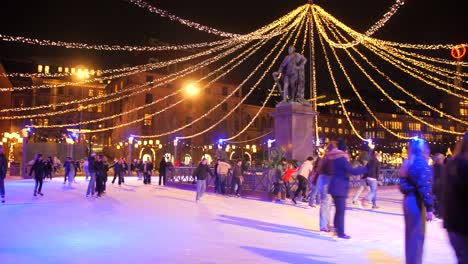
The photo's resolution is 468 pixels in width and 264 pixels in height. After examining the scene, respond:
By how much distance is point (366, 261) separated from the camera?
260 inches

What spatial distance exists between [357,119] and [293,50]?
7010 cm

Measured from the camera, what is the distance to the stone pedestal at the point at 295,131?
18562 mm

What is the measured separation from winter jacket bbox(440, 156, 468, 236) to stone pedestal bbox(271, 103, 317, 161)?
46.7ft

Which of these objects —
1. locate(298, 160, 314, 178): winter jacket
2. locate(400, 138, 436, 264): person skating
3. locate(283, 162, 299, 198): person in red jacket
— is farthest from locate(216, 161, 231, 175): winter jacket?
locate(400, 138, 436, 264): person skating

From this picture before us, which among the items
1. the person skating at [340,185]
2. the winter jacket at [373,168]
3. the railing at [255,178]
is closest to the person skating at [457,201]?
the person skating at [340,185]

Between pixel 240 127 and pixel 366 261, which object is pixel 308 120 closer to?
pixel 366 261

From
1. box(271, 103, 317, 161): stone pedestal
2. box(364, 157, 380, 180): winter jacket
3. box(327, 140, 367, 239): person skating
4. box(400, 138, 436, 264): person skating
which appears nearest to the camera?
box(400, 138, 436, 264): person skating

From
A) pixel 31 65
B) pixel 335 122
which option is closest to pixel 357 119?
pixel 335 122

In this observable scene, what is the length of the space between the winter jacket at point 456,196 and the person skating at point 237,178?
1472 centimetres

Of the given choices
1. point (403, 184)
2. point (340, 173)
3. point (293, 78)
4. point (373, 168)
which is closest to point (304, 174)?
point (373, 168)

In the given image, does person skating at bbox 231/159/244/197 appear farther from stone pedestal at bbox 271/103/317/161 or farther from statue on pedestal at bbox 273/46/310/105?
statue on pedestal at bbox 273/46/310/105

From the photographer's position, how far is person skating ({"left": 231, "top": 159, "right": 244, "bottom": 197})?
18.8 metres

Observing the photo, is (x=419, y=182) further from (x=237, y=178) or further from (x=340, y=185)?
(x=237, y=178)

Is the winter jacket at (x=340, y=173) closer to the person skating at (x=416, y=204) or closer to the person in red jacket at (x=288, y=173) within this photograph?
the person skating at (x=416, y=204)
